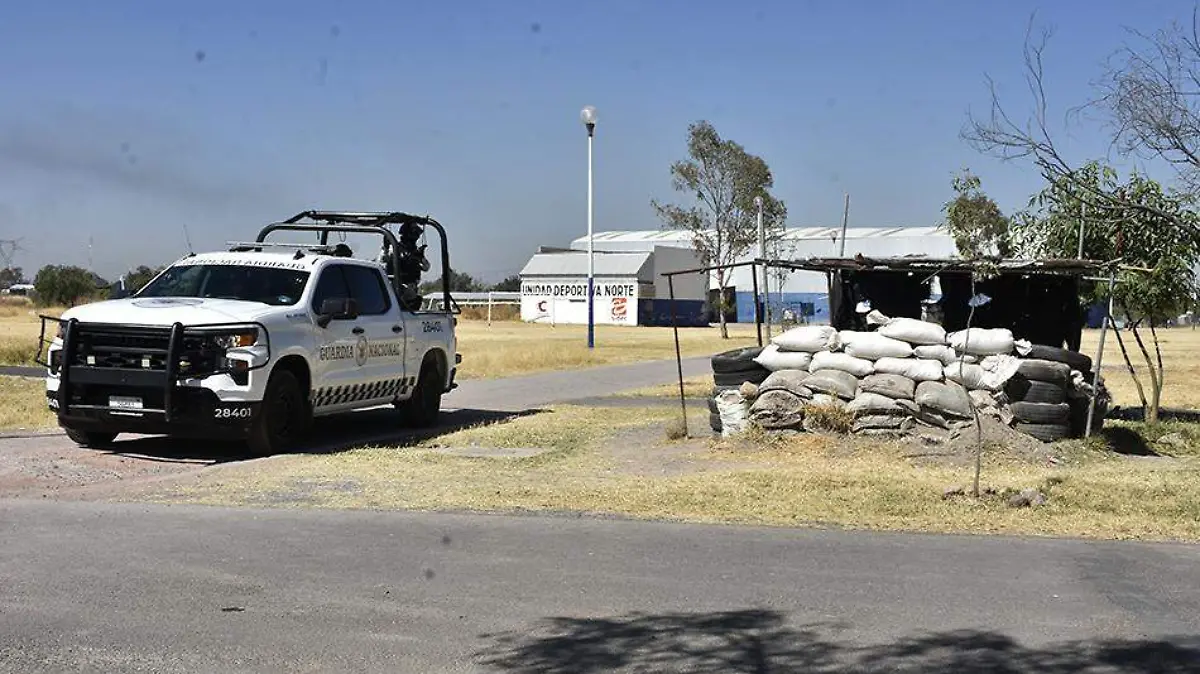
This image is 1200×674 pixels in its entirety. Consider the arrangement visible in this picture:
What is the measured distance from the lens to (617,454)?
13289 millimetres

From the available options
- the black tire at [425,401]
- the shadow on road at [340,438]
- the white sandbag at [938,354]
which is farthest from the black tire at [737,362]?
the black tire at [425,401]

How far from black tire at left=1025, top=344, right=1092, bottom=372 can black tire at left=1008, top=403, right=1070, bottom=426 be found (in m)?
0.59

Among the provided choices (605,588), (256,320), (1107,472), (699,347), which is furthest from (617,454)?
(699,347)

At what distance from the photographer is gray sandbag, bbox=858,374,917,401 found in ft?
43.0

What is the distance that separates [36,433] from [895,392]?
9.71 m

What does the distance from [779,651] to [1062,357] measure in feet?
30.1

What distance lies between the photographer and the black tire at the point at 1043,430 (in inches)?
523

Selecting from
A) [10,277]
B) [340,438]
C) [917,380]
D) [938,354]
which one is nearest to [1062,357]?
[938,354]

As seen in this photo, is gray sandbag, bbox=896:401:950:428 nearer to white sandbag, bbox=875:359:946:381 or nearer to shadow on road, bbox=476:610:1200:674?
white sandbag, bbox=875:359:946:381

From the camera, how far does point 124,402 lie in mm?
11875

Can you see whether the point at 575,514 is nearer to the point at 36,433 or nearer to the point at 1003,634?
the point at 1003,634

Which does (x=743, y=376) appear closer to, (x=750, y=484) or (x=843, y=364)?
(x=843, y=364)

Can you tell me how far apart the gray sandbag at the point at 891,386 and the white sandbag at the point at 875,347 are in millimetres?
264

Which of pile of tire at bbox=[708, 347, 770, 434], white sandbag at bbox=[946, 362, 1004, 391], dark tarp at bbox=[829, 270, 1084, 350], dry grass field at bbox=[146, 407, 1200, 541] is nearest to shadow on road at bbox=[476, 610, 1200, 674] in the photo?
dry grass field at bbox=[146, 407, 1200, 541]
